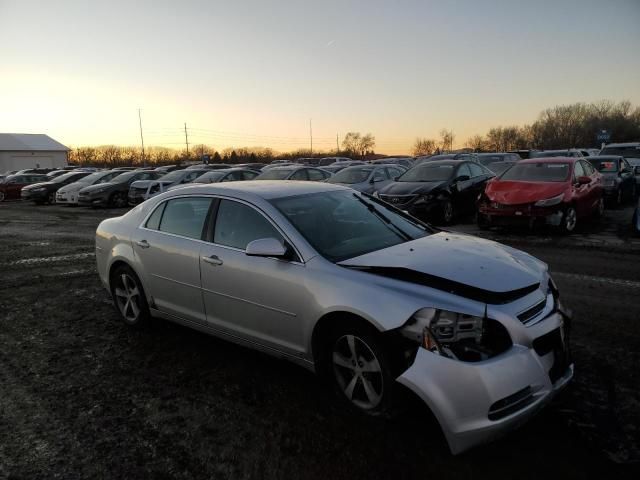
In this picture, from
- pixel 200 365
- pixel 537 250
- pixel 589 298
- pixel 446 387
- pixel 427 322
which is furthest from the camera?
pixel 537 250

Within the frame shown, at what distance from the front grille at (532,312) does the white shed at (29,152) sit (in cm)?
7387

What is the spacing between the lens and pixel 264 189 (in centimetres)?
420

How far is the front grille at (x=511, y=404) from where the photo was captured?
248 centimetres

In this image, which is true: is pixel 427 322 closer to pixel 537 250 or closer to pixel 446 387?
pixel 446 387

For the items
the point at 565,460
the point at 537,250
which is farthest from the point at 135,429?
the point at 537,250

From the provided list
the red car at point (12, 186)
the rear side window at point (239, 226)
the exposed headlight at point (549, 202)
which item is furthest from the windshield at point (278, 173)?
the red car at point (12, 186)

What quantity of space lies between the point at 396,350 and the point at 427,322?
0.27 m

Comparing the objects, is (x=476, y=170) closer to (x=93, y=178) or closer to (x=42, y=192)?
(x=93, y=178)

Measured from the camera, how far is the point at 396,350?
2811mm

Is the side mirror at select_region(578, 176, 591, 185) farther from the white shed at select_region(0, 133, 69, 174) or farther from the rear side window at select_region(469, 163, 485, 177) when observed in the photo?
the white shed at select_region(0, 133, 69, 174)

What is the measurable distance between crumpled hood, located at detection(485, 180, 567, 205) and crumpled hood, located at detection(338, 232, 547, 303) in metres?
6.90

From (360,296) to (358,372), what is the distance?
1.67ft

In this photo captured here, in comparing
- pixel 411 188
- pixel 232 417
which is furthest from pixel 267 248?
pixel 411 188

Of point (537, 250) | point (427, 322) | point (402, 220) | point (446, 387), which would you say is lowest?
point (537, 250)
